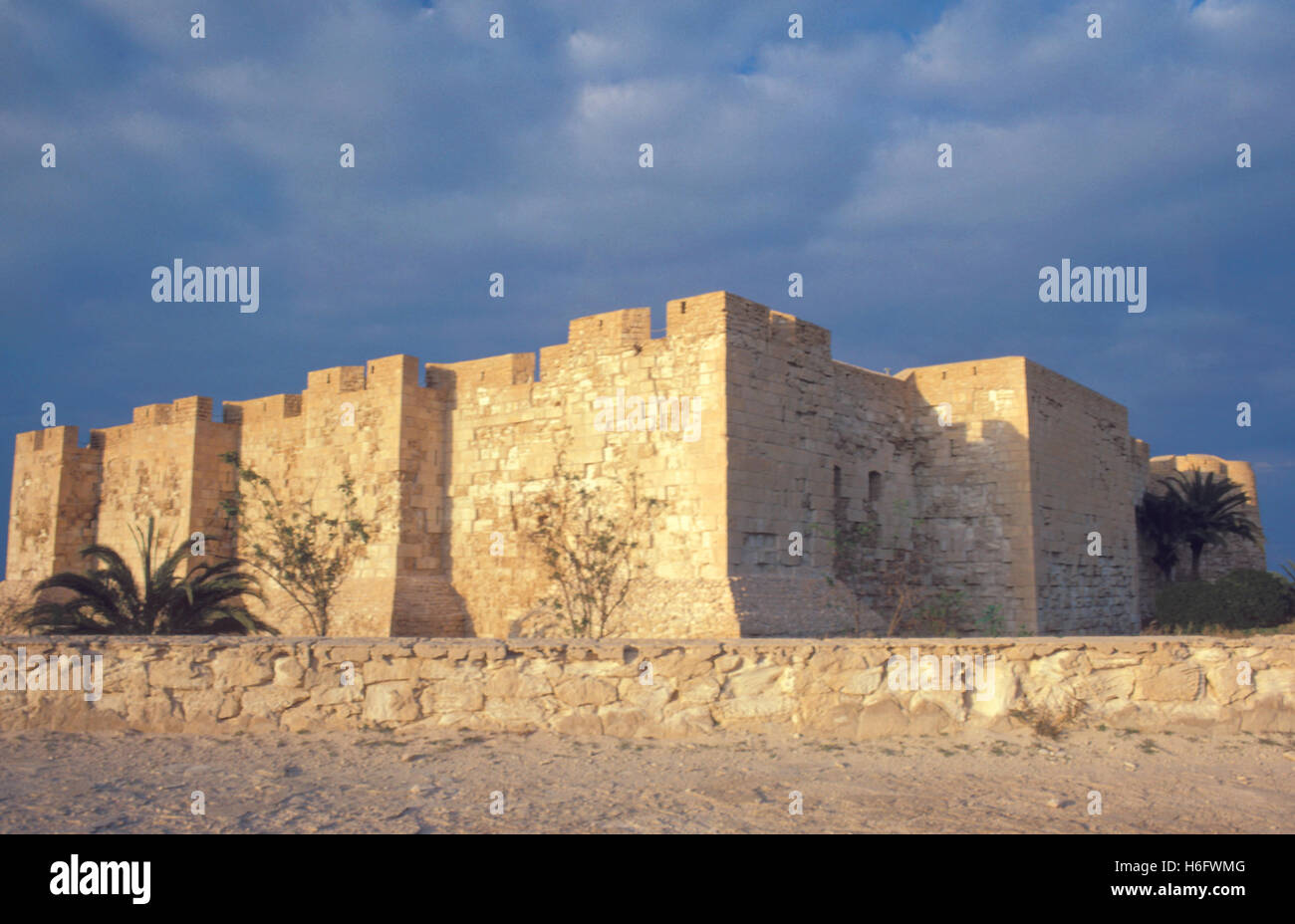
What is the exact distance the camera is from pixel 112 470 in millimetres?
21172

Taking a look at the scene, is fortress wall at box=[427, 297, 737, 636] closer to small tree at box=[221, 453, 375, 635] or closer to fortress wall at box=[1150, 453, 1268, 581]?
small tree at box=[221, 453, 375, 635]

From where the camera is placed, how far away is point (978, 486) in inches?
608

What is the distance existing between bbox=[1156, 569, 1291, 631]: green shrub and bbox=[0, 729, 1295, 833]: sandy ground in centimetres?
1483

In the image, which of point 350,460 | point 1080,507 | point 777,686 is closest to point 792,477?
point 1080,507

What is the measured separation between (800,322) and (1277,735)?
8455 millimetres

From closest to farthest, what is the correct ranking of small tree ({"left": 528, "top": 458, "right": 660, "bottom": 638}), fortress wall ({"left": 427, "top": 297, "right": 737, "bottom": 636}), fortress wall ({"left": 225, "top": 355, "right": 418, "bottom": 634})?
fortress wall ({"left": 427, "top": 297, "right": 737, "bottom": 636}) → small tree ({"left": 528, "top": 458, "right": 660, "bottom": 638}) → fortress wall ({"left": 225, "top": 355, "right": 418, "bottom": 634})

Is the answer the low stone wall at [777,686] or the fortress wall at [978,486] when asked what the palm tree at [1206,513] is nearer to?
the fortress wall at [978,486]

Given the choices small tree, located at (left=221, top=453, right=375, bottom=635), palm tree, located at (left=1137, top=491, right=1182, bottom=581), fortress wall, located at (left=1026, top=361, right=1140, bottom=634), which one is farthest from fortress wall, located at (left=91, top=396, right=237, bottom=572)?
palm tree, located at (left=1137, top=491, right=1182, bottom=581)

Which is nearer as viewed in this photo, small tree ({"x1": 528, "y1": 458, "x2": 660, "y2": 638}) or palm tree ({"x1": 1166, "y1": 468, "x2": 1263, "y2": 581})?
small tree ({"x1": 528, "y1": 458, "x2": 660, "y2": 638})

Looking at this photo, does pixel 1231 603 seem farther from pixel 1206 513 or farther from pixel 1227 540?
pixel 1227 540

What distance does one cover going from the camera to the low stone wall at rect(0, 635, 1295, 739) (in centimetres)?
613

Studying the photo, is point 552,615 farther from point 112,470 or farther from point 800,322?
point 112,470
